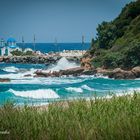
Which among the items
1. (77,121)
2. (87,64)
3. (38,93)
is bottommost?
(38,93)

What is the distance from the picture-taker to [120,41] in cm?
5759

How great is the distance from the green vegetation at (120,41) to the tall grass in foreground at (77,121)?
39.4 metres

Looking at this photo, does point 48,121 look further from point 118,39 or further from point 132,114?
point 118,39

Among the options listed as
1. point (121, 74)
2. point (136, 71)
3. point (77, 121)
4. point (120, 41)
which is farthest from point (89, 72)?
point (77, 121)

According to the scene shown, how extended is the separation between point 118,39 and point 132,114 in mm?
50487

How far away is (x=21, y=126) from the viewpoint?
28.3 ft

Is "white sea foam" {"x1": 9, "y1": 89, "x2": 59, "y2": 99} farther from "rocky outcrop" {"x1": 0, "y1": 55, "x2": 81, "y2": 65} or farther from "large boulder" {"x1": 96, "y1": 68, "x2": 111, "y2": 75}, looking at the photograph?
"rocky outcrop" {"x1": 0, "y1": 55, "x2": 81, "y2": 65}

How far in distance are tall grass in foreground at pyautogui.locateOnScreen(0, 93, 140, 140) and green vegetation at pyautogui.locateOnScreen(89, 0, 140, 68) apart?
3935cm

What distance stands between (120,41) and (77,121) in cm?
4939

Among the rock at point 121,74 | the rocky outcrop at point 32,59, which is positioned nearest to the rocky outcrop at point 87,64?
the rock at point 121,74

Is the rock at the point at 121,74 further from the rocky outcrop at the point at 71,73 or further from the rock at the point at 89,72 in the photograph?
the rocky outcrop at the point at 71,73

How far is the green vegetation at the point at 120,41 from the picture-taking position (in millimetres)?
50312

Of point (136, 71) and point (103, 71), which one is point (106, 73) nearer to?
point (103, 71)

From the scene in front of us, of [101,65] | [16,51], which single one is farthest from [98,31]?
[16,51]
